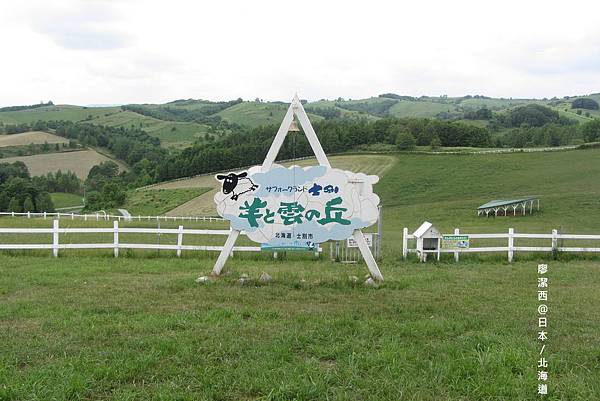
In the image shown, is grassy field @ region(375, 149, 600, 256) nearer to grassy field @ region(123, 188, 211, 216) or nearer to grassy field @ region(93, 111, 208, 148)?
grassy field @ region(123, 188, 211, 216)

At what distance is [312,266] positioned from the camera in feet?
42.3

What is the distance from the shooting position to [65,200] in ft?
307

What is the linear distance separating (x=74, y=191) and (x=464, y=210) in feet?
271

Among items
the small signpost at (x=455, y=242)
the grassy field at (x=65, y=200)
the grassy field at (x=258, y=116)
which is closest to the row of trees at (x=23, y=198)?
the grassy field at (x=65, y=200)

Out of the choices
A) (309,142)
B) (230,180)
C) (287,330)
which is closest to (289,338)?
(287,330)

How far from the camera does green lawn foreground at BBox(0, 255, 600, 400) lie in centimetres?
482

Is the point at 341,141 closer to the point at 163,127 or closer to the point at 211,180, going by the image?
the point at 211,180

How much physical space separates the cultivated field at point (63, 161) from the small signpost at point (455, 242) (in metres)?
106

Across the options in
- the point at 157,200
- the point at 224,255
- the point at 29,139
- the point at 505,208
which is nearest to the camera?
the point at 224,255

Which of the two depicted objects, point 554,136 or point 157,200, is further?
point 554,136

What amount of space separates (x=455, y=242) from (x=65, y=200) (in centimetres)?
9208

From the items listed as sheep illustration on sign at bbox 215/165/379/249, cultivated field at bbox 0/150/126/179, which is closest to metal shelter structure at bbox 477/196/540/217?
sheep illustration on sign at bbox 215/165/379/249

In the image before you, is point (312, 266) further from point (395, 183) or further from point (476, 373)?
point (395, 183)

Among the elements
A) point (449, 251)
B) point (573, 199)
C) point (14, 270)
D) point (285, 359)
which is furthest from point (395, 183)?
point (285, 359)
